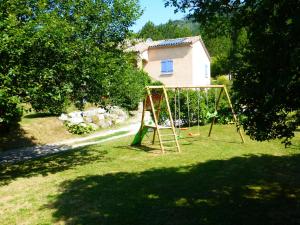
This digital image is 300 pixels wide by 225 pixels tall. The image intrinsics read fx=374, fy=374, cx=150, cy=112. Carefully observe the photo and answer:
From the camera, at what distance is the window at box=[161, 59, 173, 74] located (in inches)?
1566

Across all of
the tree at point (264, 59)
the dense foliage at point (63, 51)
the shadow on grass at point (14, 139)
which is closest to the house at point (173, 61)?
the shadow on grass at point (14, 139)

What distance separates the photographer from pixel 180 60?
129ft

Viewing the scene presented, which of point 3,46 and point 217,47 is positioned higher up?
point 217,47

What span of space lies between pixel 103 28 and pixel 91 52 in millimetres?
1061

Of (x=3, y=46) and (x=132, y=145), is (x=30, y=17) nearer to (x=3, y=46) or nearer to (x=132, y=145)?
(x=3, y=46)

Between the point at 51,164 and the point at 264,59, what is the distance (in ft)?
33.0

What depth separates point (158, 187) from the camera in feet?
31.6

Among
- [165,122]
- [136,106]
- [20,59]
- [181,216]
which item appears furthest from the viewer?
[136,106]

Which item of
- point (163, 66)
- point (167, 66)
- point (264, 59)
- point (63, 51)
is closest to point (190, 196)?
point (264, 59)

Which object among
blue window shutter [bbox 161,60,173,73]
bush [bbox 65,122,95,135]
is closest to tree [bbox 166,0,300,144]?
bush [bbox 65,122,95,135]

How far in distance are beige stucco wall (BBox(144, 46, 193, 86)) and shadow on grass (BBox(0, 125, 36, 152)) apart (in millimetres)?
Answer: 22648

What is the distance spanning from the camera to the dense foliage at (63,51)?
1003 cm

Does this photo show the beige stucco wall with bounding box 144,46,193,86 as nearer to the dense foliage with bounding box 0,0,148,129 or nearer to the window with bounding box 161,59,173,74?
the window with bounding box 161,59,173,74

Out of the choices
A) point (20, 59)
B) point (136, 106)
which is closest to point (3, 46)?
point (20, 59)
